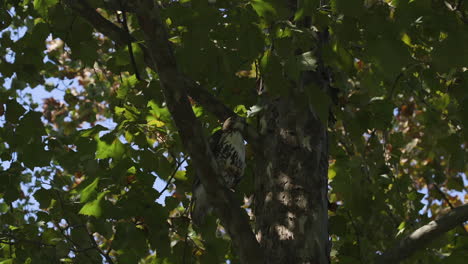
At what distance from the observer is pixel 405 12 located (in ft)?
7.75

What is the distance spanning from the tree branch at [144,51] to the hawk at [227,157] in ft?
0.26

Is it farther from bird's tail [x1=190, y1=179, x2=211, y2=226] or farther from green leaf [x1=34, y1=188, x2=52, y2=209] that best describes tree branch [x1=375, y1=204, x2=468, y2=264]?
green leaf [x1=34, y1=188, x2=52, y2=209]

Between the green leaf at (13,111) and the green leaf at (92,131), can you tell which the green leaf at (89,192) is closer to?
the green leaf at (92,131)

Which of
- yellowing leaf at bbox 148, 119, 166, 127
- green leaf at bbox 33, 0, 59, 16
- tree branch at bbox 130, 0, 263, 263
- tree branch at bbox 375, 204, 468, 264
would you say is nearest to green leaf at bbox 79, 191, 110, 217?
yellowing leaf at bbox 148, 119, 166, 127

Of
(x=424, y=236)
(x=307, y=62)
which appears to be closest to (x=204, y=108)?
(x=307, y=62)

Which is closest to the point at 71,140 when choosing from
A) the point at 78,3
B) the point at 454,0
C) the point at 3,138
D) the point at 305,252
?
the point at 3,138

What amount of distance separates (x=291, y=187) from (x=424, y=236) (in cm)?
81

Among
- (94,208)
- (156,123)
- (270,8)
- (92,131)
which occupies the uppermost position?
(156,123)

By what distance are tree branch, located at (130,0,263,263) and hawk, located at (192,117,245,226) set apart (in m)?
0.68

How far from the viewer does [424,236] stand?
3107 millimetres

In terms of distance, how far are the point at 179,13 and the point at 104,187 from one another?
4.08 ft

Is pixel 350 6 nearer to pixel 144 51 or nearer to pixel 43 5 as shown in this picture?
pixel 144 51

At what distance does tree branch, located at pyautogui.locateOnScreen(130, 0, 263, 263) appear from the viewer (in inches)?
100

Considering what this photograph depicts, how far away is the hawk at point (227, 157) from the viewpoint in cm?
360
